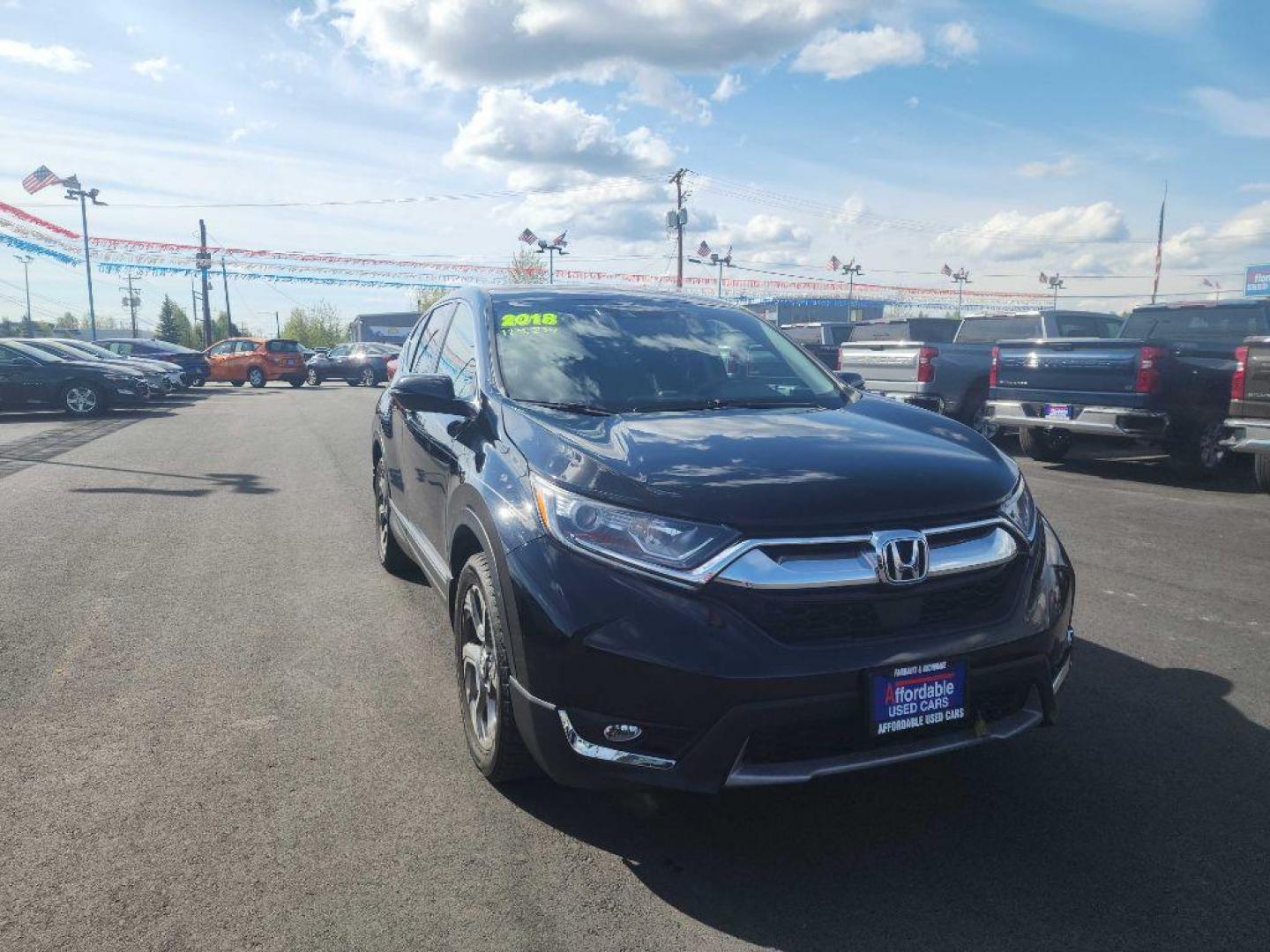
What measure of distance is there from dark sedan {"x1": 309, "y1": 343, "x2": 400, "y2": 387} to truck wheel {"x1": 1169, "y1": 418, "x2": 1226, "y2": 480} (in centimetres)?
2950

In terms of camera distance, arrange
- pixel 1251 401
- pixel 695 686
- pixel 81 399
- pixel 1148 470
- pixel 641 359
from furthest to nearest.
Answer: pixel 81 399 → pixel 1148 470 → pixel 1251 401 → pixel 641 359 → pixel 695 686

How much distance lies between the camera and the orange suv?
3356 centimetres

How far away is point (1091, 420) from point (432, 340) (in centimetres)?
780

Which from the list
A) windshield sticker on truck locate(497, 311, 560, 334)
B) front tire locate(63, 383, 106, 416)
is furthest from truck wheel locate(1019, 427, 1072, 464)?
front tire locate(63, 383, 106, 416)

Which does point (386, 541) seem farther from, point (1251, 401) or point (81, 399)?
point (81, 399)

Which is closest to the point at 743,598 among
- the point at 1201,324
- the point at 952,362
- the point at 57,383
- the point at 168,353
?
the point at 952,362

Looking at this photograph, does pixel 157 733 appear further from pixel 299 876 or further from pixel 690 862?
pixel 690 862

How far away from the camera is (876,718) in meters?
2.53

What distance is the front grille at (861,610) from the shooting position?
2.51 metres

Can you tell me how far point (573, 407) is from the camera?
3.52 meters

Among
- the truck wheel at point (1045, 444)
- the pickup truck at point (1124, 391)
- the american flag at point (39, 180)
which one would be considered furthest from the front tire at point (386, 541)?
the american flag at point (39, 180)

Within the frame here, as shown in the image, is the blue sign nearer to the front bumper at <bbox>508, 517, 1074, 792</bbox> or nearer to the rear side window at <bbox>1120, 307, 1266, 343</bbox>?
the rear side window at <bbox>1120, 307, 1266, 343</bbox>

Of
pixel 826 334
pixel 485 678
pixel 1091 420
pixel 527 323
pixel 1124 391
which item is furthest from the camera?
pixel 826 334

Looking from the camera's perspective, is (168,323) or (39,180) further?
(168,323)
